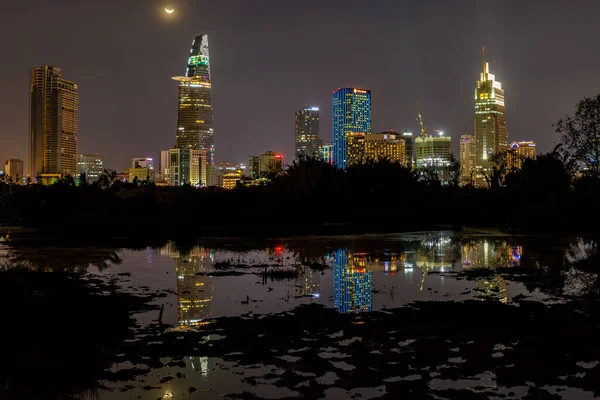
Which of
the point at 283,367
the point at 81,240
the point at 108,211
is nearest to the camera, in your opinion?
the point at 283,367

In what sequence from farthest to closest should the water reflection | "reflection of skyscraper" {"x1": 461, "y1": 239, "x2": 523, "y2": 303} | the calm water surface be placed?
1. "reflection of skyscraper" {"x1": 461, "y1": 239, "x2": 523, "y2": 303}
2. the water reflection
3. the calm water surface

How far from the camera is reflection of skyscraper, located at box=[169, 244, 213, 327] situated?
1370 cm

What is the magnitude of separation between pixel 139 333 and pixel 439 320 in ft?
20.0

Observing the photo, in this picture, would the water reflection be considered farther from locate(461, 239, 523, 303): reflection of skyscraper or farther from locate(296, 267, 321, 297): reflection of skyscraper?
locate(461, 239, 523, 303): reflection of skyscraper

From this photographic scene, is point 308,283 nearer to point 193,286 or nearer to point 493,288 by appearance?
point 193,286

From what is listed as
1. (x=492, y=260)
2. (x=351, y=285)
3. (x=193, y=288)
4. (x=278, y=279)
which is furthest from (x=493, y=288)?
(x=193, y=288)

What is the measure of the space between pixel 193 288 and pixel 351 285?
4582 millimetres

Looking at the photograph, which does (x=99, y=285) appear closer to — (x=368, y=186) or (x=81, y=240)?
(x=81, y=240)

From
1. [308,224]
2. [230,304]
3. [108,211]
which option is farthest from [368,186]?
[230,304]

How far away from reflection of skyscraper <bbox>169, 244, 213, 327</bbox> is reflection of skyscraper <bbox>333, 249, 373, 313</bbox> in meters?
3.22

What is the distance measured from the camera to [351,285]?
1834 cm

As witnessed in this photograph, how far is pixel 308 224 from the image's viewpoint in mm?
51562

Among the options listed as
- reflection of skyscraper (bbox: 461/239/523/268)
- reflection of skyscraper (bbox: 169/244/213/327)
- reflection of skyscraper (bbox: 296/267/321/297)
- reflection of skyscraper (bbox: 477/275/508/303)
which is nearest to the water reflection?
reflection of skyscraper (bbox: 169/244/213/327)

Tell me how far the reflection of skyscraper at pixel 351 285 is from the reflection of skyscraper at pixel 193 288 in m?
3.22
